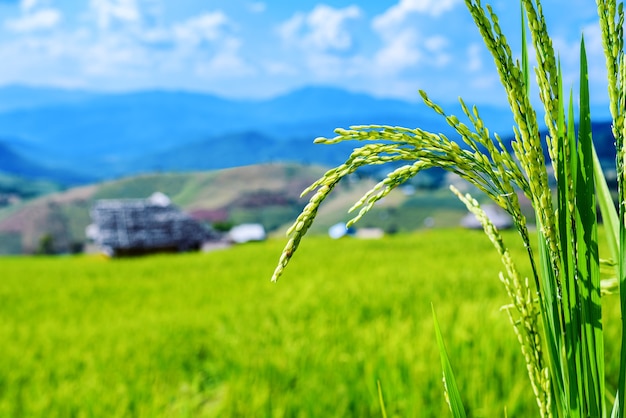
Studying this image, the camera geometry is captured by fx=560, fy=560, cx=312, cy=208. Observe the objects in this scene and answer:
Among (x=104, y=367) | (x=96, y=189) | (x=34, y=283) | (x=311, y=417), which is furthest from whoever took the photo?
(x=96, y=189)

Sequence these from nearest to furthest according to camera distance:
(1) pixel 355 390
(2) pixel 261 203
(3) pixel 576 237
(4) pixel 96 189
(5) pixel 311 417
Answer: (3) pixel 576 237 → (5) pixel 311 417 → (1) pixel 355 390 → (2) pixel 261 203 → (4) pixel 96 189

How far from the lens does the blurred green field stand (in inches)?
128

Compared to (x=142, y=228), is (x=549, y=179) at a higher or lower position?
Answer: lower

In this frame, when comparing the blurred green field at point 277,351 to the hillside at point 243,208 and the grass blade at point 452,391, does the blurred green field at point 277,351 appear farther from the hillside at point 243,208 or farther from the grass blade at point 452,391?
the hillside at point 243,208

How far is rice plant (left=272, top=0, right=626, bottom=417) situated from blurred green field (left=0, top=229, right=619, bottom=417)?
2.06 metres

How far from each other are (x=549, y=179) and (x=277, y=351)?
141 inches

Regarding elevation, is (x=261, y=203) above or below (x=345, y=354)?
above

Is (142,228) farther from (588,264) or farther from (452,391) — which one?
(588,264)

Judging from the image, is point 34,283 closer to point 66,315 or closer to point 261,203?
point 66,315

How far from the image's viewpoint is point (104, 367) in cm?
431

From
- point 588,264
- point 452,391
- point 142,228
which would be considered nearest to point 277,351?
point 452,391

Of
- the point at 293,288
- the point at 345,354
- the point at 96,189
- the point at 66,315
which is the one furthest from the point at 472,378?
the point at 96,189

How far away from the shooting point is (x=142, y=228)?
31.6m

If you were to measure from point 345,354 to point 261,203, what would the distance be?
114330 mm
